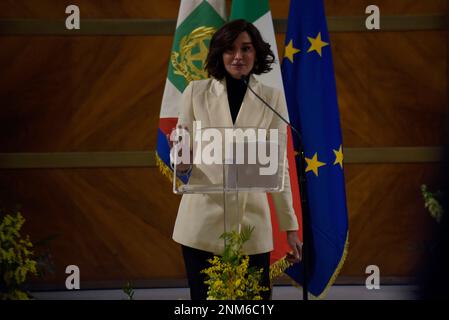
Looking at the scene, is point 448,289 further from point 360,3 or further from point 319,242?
point 360,3

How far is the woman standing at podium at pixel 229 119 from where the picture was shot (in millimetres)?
2971

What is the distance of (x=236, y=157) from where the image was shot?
8.46 ft

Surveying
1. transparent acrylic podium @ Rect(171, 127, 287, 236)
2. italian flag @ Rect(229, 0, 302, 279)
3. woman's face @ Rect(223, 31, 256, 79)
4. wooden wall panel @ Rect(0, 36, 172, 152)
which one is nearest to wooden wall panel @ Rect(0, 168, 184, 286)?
wooden wall panel @ Rect(0, 36, 172, 152)

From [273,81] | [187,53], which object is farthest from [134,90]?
[273,81]

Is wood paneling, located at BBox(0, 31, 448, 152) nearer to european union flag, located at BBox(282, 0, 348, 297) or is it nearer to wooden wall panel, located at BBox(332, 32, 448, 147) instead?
wooden wall panel, located at BBox(332, 32, 448, 147)

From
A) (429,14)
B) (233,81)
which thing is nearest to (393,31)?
(429,14)

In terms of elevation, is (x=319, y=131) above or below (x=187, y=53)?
below

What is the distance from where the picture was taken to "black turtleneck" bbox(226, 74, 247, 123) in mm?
3057

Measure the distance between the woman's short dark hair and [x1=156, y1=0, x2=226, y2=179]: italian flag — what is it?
1.41 metres

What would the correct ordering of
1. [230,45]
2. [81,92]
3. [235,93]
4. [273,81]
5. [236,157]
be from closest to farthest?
[236,157] → [230,45] → [235,93] → [273,81] → [81,92]

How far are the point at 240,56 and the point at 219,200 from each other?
501 millimetres

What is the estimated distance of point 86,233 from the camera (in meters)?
5.74

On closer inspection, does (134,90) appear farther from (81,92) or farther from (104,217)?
(104,217)

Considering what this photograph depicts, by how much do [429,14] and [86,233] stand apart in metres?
2.70
